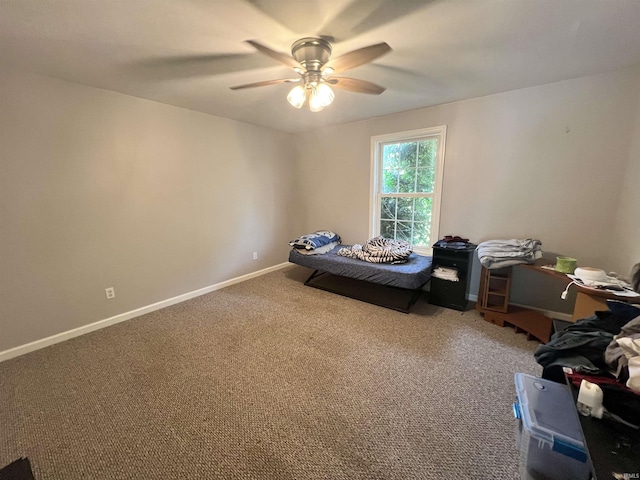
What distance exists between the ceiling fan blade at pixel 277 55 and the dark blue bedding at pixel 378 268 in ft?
6.87

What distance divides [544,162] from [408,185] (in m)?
1.39

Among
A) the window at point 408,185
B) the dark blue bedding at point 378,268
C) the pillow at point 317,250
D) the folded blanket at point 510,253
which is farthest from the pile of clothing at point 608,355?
the pillow at point 317,250

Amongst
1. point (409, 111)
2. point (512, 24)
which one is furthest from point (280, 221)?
point (512, 24)

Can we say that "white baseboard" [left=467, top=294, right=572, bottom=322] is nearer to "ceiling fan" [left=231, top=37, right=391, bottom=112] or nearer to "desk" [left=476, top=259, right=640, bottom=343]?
"desk" [left=476, top=259, right=640, bottom=343]

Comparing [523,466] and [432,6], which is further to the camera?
[432,6]

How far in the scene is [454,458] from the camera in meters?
1.30

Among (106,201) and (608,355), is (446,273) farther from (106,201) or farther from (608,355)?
(106,201)

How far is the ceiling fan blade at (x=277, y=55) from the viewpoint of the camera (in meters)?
1.48

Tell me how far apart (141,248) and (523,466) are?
3.52 m

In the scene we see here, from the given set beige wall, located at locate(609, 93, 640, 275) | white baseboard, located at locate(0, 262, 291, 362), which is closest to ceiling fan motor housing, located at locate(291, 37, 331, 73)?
beige wall, located at locate(609, 93, 640, 275)

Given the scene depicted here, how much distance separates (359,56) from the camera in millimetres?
1547

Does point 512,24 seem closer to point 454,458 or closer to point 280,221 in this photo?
point 454,458

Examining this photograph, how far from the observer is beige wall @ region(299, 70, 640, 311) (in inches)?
88.1

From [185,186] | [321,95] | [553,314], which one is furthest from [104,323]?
[553,314]
